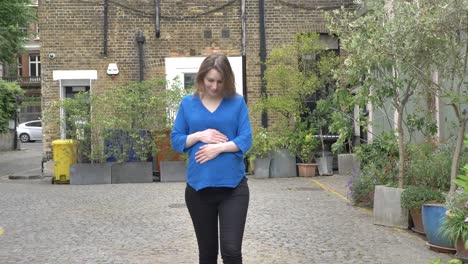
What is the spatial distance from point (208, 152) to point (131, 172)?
10.3 metres

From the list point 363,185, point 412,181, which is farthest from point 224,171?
point 363,185

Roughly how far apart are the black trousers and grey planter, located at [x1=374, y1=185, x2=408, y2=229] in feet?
13.3

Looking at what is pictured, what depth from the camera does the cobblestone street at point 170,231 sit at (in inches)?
247

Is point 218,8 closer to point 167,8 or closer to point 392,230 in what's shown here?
point 167,8

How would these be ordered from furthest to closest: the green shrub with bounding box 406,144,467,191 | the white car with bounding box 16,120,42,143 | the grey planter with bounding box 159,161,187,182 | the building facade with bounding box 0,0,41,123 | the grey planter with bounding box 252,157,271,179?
the building facade with bounding box 0,0,41,123
the white car with bounding box 16,120,42,143
the grey planter with bounding box 252,157,271,179
the grey planter with bounding box 159,161,187,182
the green shrub with bounding box 406,144,467,191

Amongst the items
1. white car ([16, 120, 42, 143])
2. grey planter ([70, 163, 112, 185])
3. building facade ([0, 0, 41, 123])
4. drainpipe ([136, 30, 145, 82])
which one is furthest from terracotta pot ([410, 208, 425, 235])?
building facade ([0, 0, 41, 123])

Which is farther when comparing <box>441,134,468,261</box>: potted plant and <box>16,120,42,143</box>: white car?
<box>16,120,42,143</box>: white car

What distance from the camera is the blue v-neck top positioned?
3842 millimetres

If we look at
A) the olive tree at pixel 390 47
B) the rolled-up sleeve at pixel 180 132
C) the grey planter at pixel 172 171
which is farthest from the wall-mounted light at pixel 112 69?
the rolled-up sleeve at pixel 180 132

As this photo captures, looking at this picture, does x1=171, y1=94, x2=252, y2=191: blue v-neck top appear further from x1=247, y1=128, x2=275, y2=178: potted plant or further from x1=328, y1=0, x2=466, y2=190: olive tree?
x1=247, y1=128, x2=275, y2=178: potted plant

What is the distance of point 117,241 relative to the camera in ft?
23.0

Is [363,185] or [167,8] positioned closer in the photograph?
[363,185]

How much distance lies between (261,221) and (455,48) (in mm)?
3163

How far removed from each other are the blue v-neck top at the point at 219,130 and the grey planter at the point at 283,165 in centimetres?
1022
